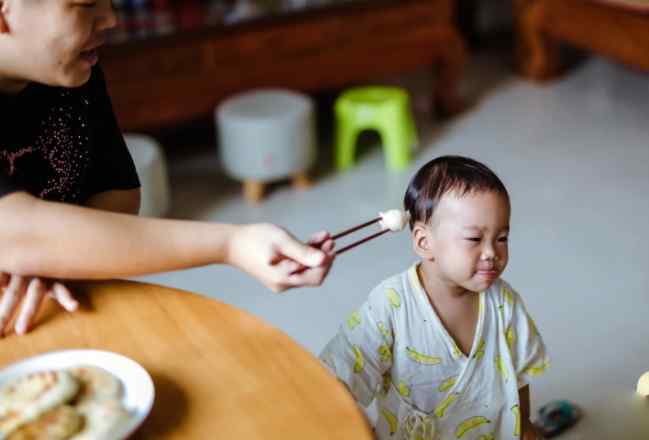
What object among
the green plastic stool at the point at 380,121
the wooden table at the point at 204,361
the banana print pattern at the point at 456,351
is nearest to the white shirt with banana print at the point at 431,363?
the banana print pattern at the point at 456,351

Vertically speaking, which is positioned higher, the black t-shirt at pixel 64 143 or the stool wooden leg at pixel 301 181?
the black t-shirt at pixel 64 143

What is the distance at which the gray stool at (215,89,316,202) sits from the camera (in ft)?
9.25

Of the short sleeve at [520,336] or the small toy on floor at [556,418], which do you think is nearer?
the short sleeve at [520,336]

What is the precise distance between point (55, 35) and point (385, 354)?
25.6 inches

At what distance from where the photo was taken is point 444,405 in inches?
50.4

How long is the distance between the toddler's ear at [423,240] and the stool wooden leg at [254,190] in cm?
172

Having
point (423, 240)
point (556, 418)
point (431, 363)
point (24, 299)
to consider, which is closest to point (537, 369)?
point (431, 363)

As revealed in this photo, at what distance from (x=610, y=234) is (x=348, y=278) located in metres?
0.84

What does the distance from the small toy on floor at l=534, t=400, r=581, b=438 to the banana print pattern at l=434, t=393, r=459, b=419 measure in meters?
0.59

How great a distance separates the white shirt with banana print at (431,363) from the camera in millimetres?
1232

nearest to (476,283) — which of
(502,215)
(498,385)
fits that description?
(502,215)

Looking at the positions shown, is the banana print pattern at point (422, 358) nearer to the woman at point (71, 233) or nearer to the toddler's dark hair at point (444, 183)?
the toddler's dark hair at point (444, 183)

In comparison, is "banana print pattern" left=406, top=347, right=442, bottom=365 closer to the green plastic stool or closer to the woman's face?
the woman's face

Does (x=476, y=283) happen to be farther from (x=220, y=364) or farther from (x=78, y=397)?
(x=78, y=397)
